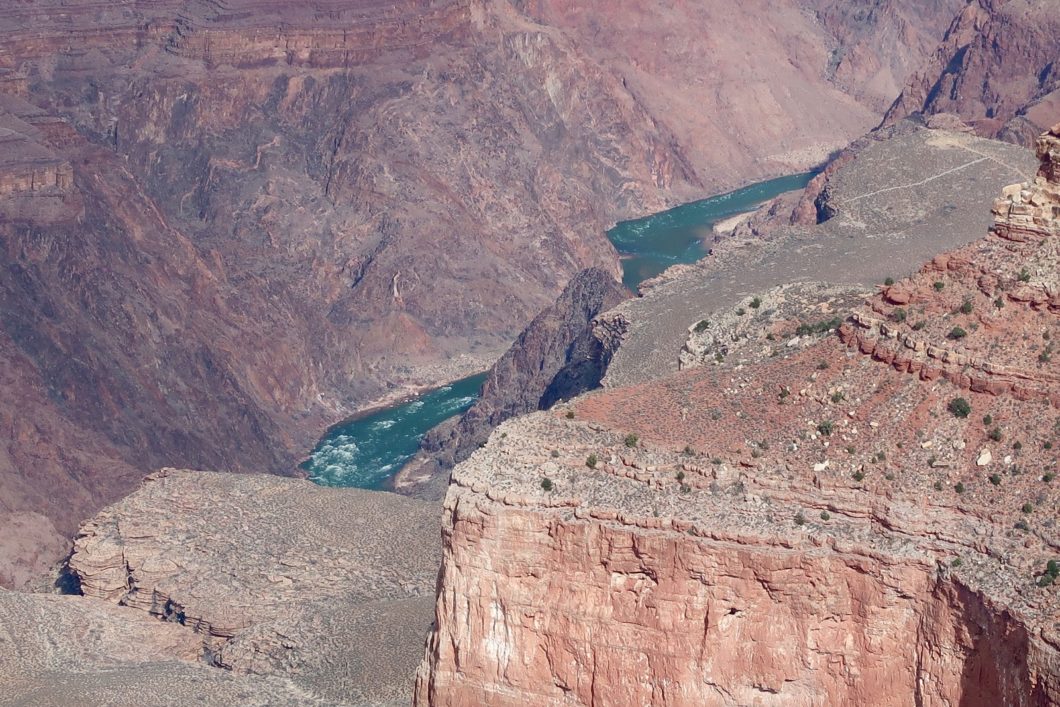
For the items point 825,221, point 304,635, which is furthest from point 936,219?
point 304,635

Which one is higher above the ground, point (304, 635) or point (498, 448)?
point (498, 448)

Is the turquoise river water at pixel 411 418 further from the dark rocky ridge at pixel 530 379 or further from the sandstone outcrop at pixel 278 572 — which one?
the sandstone outcrop at pixel 278 572

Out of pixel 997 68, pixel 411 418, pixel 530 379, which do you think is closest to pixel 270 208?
pixel 411 418

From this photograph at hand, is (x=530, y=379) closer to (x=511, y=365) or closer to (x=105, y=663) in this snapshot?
(x=511, y=365)

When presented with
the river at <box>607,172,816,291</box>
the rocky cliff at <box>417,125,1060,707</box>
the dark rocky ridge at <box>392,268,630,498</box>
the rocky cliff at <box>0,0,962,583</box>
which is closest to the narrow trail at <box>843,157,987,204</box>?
the dark rocky ridge at <box>392,268,630,498</box>

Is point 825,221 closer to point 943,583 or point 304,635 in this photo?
point 304,635

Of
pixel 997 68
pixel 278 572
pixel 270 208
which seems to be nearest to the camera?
pixel 278 572
